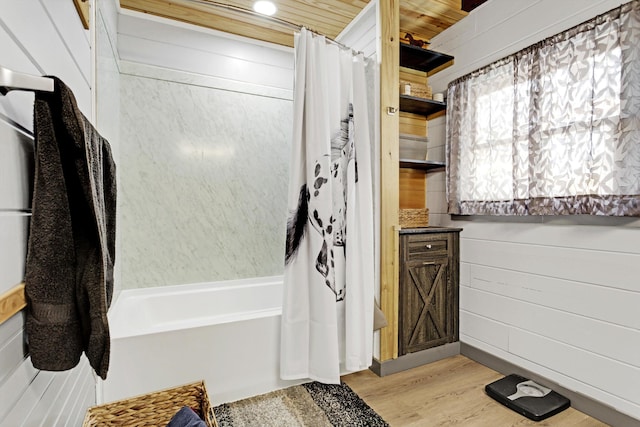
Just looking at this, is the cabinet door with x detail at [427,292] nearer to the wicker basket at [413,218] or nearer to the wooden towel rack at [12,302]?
the wicker basket at [413,218]

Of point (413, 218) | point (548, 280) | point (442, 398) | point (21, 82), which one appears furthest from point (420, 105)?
point (21, 82)

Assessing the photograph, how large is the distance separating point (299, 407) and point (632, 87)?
7.80ft

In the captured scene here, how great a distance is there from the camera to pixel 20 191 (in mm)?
754

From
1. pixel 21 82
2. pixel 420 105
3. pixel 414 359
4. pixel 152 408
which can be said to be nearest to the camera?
pixel 21 82

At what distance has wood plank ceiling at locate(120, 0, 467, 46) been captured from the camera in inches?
93.8

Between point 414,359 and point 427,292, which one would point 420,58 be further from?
point 414,359

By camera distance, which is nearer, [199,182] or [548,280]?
[548,280]

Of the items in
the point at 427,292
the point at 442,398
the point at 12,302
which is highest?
the point at 12,302

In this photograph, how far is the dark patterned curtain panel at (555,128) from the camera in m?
1.64

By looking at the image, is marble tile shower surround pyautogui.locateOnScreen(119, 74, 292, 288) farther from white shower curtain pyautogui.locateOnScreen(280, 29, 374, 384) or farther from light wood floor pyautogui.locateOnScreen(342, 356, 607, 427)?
light wood floor pyautogui.locateOnScreen(342, 356, 607, 427)

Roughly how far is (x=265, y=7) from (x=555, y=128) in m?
2.11

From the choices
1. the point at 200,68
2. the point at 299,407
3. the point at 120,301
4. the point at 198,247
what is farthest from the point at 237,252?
the point at 200,68

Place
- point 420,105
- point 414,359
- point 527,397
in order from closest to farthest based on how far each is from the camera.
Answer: point 527,397 → point 414,359 → point 420,105

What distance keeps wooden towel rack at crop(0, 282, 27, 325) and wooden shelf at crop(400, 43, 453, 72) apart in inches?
102
